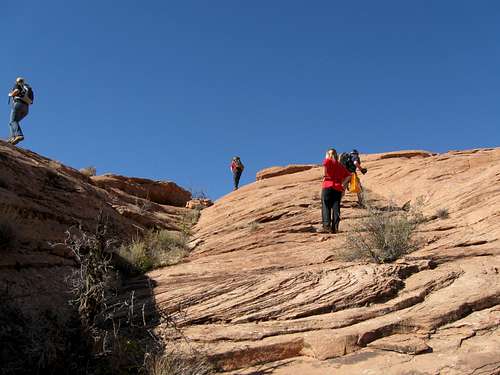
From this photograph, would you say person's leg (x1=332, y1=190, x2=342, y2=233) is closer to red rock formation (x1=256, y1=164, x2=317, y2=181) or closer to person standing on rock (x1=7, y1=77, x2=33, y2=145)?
person standing on rock (x1=7, y1=77, x2=33, y2=145)

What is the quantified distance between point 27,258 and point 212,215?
8.70 meters

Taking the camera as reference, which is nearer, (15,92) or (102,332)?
(102,332)

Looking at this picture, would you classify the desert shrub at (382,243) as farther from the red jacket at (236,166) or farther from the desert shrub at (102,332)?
the red jacket at (236,166)

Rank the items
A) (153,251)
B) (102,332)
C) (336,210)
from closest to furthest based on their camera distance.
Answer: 1. (102,332)
2. (153,251)
3. (336,210)

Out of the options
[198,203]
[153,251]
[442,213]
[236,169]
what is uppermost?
[236,169]

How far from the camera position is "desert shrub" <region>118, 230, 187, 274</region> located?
9203mm

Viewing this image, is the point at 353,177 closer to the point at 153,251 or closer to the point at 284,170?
the point at 153,251

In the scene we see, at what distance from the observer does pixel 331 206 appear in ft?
37.8

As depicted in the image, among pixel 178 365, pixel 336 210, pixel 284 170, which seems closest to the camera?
pixel 178 365

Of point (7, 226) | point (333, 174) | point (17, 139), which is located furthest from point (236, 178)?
point (7, 226)

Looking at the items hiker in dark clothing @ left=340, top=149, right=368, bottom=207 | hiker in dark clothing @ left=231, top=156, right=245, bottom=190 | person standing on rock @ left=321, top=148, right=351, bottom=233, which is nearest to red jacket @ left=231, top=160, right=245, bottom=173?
hiker in dark clothing @ left=231, top=156, right=245, bottom=190

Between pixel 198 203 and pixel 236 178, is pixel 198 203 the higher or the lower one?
the lower one

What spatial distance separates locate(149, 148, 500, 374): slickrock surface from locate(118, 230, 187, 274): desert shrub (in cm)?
41

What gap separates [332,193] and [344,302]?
5087 millimetres
